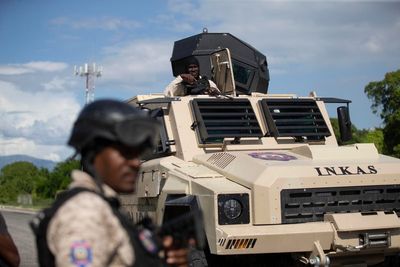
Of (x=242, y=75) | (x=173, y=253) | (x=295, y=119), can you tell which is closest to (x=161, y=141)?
(x=295, y=119)

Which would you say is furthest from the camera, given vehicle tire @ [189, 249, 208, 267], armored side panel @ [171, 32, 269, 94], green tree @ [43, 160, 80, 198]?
green tree @ [43, 160, 80, 198]

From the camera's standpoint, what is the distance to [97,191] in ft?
7.59

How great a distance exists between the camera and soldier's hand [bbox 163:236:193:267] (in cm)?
247

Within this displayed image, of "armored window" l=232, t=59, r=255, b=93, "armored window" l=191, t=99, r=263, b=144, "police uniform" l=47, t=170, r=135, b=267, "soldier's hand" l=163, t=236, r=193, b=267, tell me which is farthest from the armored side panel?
"police uniform" l=47, t=170, r=135, b=267

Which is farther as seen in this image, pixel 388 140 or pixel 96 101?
pixel 388 140

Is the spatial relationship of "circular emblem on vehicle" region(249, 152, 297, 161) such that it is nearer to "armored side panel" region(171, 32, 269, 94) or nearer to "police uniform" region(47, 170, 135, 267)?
"armored side panel" region(171, 32, 269, 94)

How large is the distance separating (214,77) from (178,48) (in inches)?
56.3

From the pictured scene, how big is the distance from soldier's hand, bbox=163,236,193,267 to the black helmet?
341 mm

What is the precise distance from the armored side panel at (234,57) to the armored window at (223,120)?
1.57 m

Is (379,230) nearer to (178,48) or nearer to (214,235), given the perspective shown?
(214,235)

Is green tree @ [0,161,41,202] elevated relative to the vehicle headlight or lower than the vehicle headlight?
elevated

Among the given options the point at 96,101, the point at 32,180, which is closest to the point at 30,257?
the point at 96,101

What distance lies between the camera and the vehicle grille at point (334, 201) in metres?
6.46

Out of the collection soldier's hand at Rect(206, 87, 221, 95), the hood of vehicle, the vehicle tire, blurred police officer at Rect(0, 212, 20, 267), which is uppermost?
soldier's hand at Rect(206, 87, 221, 95)
